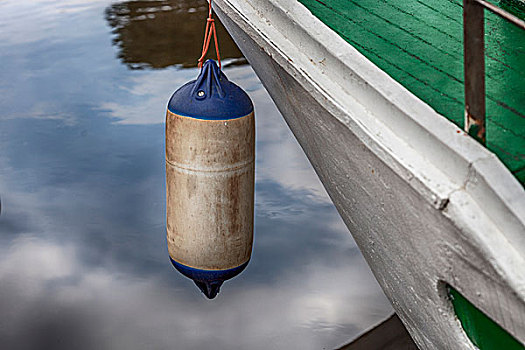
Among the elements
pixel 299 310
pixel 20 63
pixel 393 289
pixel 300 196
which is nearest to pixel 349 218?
pixel 393 289

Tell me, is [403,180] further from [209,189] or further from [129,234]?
[129,234]

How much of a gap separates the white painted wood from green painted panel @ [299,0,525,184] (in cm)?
19

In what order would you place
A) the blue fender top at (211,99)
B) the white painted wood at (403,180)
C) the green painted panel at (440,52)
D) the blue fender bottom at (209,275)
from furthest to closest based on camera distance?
the blue fender bottom at (209,275) < the blue fender top at (211,99) < the green painted panel at (440,52) < the white painted wood at (403,180)

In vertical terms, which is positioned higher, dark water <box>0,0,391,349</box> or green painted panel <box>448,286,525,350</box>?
green painted panel <box>448,286,525,350</box>

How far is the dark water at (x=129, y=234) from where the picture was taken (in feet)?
14.7

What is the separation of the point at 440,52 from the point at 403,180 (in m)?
0.83

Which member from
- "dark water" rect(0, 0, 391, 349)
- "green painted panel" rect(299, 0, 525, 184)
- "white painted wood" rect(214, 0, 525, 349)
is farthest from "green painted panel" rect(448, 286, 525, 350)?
"dark water" rect(0, 0, 391, 349)

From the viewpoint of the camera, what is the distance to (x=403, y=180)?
205 cm

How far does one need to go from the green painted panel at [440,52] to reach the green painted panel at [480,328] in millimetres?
454

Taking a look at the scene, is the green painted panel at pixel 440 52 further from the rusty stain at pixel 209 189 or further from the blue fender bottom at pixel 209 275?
the blue fender bottom at pixel 209 275

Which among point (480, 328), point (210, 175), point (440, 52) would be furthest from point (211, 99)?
point (480, 328)

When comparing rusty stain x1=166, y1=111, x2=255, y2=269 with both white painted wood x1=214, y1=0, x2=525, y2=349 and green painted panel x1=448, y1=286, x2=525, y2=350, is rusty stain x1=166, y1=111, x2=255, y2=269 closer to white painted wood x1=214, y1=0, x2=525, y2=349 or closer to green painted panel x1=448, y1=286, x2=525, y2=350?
white painted wood x1=214, y1=0, x2=525, y2=349

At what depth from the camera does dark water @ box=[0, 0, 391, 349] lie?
4492mm

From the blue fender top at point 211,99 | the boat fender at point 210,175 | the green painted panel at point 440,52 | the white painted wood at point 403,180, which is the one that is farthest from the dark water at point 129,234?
the green painted panel at point 440,52
